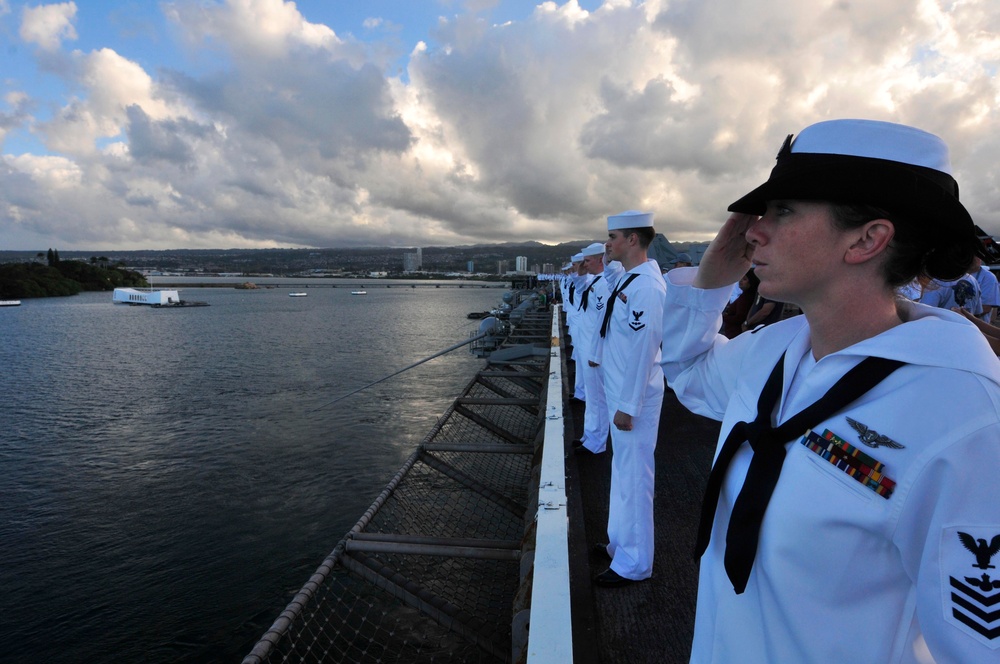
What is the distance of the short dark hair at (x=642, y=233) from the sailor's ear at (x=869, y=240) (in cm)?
294

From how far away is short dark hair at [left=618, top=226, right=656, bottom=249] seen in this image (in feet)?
13.6

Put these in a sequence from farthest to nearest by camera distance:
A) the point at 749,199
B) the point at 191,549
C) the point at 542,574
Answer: the point at 191,549
the point at 542,574
the point at 749,199

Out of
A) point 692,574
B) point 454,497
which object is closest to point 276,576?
point 454,497

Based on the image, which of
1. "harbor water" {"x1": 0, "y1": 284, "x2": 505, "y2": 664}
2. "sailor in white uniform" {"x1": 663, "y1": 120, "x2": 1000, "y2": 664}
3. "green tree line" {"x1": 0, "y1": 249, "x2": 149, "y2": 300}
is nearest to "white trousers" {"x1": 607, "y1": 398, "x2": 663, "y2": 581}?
"sailor in white uniform" {"x1": 663, "y1": 120, "x2": 1000, "y2": 664}

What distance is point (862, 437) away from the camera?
43.5 inches

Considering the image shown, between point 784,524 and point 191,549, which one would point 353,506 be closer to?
point 191,549

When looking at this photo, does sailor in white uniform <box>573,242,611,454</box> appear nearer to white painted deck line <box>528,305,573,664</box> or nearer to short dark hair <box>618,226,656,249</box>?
short dark hair <box>618,226,656,249</box>

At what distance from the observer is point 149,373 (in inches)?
1645

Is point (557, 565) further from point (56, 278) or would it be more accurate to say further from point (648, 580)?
point (56, 278)

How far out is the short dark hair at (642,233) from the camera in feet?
13.6

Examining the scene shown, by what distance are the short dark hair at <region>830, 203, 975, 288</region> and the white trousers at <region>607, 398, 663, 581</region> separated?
269cm

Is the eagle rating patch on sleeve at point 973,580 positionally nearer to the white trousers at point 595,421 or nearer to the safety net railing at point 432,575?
the safety net railing at point 432,575

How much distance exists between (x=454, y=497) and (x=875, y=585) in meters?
16.3

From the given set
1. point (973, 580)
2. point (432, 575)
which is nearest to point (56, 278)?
point (432, 575)
